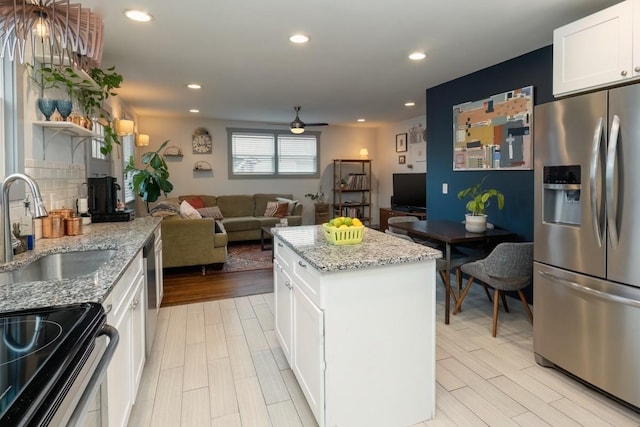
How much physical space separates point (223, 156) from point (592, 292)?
6.60 meters

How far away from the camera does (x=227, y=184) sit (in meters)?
7.47

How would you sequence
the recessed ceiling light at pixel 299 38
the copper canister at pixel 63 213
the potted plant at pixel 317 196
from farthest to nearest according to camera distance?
the potted plant at pixel 317 196, the recessed ceiling light at pixel 299 38, the copper canister at pixel 63 213

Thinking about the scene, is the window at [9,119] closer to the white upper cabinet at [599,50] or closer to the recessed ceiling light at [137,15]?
the recessed ceiling light at [137,15]

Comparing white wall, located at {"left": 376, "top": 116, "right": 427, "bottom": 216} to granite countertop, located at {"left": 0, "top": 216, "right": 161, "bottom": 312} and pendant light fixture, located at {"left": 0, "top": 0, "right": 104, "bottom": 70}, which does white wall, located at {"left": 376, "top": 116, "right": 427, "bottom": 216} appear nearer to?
granite countertop, located at {"left": 0, "top": 216, "right": 161, "bottom": 312}

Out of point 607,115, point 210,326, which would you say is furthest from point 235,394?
point 607,115

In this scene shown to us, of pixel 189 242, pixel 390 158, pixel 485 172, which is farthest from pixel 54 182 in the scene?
pixel 390 158

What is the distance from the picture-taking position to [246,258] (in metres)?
5.57

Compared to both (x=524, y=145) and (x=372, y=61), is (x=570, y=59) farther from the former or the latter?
(x=372, y=61)

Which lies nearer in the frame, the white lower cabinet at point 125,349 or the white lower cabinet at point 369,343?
the white lower cabinet at point 125,349

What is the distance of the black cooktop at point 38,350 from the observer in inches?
27.4

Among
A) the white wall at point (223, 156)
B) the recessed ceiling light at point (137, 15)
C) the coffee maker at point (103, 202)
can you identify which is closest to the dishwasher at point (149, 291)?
the coffee maker at point (103, 202)

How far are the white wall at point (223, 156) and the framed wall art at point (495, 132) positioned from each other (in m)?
4.20

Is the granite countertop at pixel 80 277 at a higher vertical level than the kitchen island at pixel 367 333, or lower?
higher

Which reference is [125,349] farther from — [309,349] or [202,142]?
[202,142]
